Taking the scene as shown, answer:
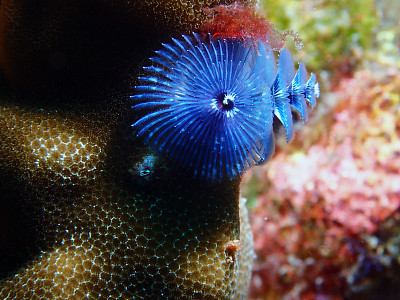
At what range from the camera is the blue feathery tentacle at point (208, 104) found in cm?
202

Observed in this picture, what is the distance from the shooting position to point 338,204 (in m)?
4.41

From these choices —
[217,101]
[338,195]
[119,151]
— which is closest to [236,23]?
[217,101]

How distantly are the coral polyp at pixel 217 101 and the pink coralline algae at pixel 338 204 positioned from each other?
2.67 metres

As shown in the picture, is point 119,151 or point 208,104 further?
point 119,151

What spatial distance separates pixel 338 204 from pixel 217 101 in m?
3.24

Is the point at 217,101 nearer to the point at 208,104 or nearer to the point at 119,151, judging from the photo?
the point at 208,104

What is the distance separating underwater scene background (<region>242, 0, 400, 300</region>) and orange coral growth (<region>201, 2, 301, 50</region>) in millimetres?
2569

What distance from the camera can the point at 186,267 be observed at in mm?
2342

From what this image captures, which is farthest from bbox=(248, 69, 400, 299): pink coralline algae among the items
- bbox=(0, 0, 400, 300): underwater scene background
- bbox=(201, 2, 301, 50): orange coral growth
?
bbox=(201, 2, 301, 50): orange coral growth

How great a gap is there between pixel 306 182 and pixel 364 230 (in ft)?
3.30

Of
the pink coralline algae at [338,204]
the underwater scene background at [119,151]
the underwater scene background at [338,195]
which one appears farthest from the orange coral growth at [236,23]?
the pink coralline algae at [338,204]

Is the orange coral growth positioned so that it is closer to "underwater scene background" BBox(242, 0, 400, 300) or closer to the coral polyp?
the coral polyp

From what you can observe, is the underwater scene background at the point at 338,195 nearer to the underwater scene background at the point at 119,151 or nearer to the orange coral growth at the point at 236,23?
the underwater scene background at the point at 119,151

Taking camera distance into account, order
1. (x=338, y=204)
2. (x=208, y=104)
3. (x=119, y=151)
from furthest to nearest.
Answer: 1. (x=338, y=204)
2. (x=119, y=151)
3. (x=208, y=104)
